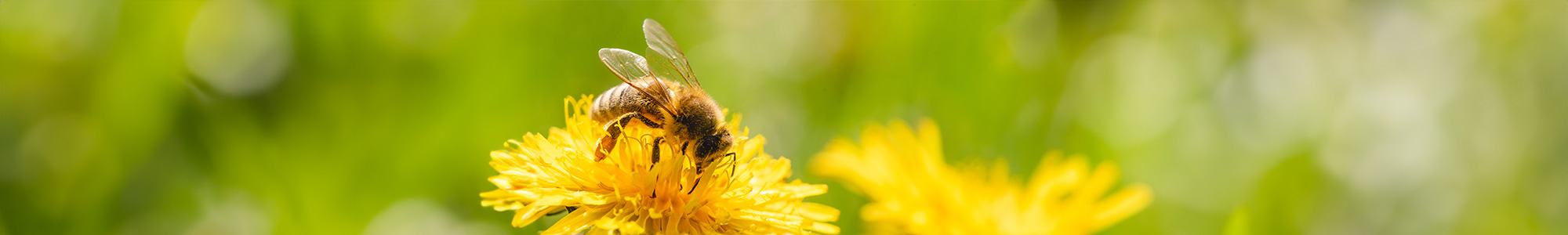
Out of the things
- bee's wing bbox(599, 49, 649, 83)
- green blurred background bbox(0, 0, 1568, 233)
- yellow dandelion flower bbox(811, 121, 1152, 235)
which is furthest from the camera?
green blurred background bbox(0, 0, 1568, 233)

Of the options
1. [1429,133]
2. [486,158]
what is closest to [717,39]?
[486,158]

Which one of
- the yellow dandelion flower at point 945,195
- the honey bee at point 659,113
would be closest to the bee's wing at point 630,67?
the honey bee at point 659,113

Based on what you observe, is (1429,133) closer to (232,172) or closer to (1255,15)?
(1255,15)

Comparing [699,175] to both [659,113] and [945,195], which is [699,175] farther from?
[945,195]

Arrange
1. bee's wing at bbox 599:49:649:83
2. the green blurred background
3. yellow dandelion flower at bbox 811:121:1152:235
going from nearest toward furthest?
bee's wing at bbox 599:49:649:83
yellow dandelion flower at bbox 811:121:1152:235
the green blurred background

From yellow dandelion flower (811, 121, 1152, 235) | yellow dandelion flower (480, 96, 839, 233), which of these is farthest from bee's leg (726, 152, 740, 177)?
yellow dandelion flower (811, 121, 1152, 235)

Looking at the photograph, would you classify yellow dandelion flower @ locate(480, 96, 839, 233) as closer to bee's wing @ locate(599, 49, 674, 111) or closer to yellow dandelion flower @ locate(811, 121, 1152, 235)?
bee's wing @ locate(599, 49, 674, 111)
